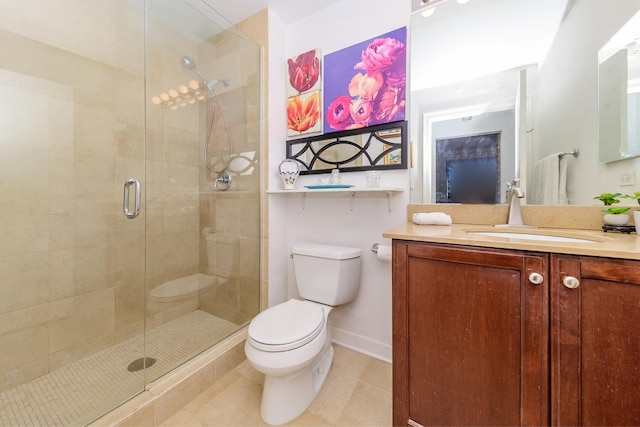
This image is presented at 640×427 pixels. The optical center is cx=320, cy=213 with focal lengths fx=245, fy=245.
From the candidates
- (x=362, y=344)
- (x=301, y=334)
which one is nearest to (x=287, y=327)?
(x=301, y=334)

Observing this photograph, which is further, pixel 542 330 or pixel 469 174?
pixel 469 174

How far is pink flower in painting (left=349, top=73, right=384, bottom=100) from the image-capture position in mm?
1551

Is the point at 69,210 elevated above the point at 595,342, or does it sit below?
above

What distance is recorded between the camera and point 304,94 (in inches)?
71.6

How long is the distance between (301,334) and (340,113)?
138 centimetres

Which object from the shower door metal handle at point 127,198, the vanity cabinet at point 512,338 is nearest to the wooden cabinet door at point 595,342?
the vanity cabinet at point 512,338

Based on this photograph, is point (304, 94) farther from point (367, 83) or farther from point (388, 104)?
point (388, 104)

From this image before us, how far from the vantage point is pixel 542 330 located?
72 cm

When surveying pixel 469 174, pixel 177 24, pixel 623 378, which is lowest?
pixel 623 378

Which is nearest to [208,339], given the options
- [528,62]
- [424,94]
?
[424,94]

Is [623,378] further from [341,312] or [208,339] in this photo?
[208,339]

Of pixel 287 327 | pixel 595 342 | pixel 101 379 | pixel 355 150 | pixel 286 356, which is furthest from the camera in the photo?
pixel 355 150

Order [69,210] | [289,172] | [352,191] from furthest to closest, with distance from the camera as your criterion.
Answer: [289,172] → [352,191] → [69,210]

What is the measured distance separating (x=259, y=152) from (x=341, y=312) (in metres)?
1.32
